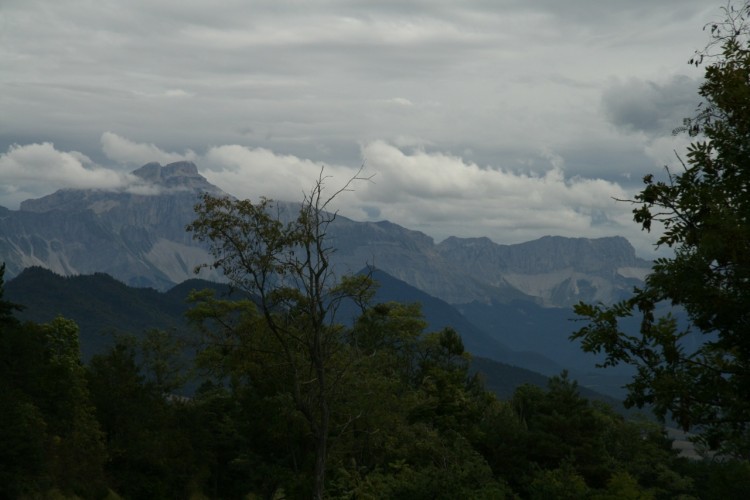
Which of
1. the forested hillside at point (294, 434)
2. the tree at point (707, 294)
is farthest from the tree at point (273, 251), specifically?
the tree at point (707, 294)

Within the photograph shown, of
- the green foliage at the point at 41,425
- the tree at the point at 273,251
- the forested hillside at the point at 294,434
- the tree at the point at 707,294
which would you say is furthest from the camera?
the green foliage at the point at 41,425

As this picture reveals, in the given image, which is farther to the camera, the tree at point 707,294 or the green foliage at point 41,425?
the green foliage at point 41,425

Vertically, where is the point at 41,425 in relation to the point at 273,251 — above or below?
below

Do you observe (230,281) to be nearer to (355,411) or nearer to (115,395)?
(355,411)

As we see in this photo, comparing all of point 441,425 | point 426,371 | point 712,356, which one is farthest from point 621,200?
point 426,371

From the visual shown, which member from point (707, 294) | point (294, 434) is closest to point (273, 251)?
point (294, 434)

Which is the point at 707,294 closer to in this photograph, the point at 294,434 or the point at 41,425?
the point at 294,434

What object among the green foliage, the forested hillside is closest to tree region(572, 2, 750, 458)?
the forested hillside

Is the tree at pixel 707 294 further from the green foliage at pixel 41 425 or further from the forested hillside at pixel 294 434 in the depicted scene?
the green foliage at pixel 41 425

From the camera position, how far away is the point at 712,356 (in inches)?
598

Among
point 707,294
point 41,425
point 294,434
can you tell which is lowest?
point 41,425

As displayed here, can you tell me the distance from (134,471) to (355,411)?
58.7 ft

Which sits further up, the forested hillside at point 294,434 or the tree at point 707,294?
the tree at point 707,294

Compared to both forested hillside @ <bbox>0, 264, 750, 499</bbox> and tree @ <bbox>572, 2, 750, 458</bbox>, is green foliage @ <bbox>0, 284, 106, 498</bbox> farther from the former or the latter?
tree @ <bbox>572, 2, 750, 458</bbox>
